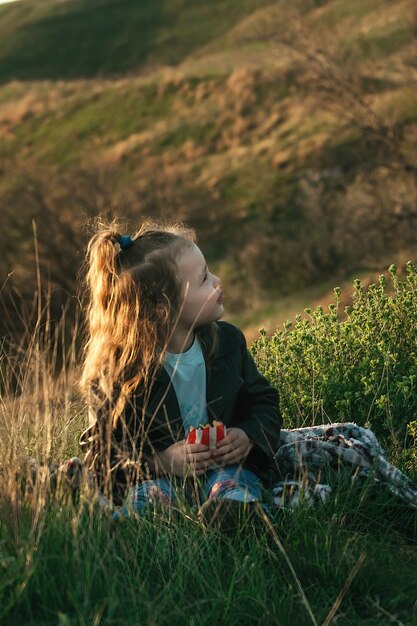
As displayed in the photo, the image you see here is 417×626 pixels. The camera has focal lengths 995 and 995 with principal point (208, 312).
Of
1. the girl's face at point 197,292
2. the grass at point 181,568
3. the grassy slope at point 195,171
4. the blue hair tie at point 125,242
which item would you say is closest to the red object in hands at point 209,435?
the grass at point 181,568

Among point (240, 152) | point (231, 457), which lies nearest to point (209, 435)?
point (231, 457)

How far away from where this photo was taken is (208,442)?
3.47m

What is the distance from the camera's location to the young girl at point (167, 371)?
3.57 meters

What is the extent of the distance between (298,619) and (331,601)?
134 mm

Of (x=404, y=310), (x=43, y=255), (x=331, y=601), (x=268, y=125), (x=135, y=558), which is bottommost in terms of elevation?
(x=268, y=125)

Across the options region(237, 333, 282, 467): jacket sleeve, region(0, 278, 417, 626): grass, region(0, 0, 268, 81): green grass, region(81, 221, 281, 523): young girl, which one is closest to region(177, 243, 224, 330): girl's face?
region(81, 221, 281, 523): young girl

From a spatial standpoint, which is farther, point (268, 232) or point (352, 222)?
point (268, 232)

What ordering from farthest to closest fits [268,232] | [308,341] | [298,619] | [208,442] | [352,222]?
[268,232] → [352,222] → [308,341] → [208,442] → [298,619]

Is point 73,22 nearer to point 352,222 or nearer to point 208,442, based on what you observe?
point 352,222

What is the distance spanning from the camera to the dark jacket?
359cm

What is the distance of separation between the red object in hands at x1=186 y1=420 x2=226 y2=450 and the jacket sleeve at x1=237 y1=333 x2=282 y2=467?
0.71 ft

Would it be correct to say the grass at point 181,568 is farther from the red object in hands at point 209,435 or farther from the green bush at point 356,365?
the green bush at point 356,365

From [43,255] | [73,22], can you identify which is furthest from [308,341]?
[73,22]

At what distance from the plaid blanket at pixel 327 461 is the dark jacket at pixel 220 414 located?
0.33 feet
